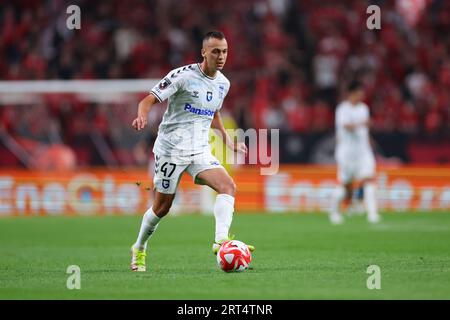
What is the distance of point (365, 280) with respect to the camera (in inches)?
344

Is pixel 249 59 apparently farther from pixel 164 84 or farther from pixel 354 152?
pixel 164 84

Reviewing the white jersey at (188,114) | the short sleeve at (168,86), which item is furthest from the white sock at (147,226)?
the short sleeve at (168,86)

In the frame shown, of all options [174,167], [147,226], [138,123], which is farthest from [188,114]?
[147,226]

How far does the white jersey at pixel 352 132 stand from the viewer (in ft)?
59.4

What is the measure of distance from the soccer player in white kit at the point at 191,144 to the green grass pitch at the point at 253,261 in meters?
0.60

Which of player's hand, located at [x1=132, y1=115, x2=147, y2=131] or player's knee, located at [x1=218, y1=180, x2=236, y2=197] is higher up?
player's hand, located at [x1=132, y1=115, x2=147, y2=131]

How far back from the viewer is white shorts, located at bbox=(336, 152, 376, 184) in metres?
18.2

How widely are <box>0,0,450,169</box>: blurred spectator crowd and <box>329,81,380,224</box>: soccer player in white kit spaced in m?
4.09

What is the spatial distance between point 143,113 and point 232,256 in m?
1.65

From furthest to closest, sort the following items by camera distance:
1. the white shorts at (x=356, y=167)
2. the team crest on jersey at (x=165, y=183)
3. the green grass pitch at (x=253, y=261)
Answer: the white shorts at (x=356, y=167), the team crest on jersey at (x=165, y=183), the green grass pitch at (x=253, y=261)

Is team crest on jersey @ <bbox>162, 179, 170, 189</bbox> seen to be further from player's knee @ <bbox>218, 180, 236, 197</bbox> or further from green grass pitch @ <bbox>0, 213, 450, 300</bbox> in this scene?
green grass pitch @ <bbox>0, 213, 450, 300</bbox>

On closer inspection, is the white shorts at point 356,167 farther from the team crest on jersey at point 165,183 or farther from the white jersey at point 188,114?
the team crest on jersey at point 165,183

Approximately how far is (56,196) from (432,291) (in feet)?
49.4

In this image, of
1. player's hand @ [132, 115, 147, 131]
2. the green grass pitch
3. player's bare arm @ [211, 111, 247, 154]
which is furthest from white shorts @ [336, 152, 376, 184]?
player's hand @ [132, 115, 147, 131]
